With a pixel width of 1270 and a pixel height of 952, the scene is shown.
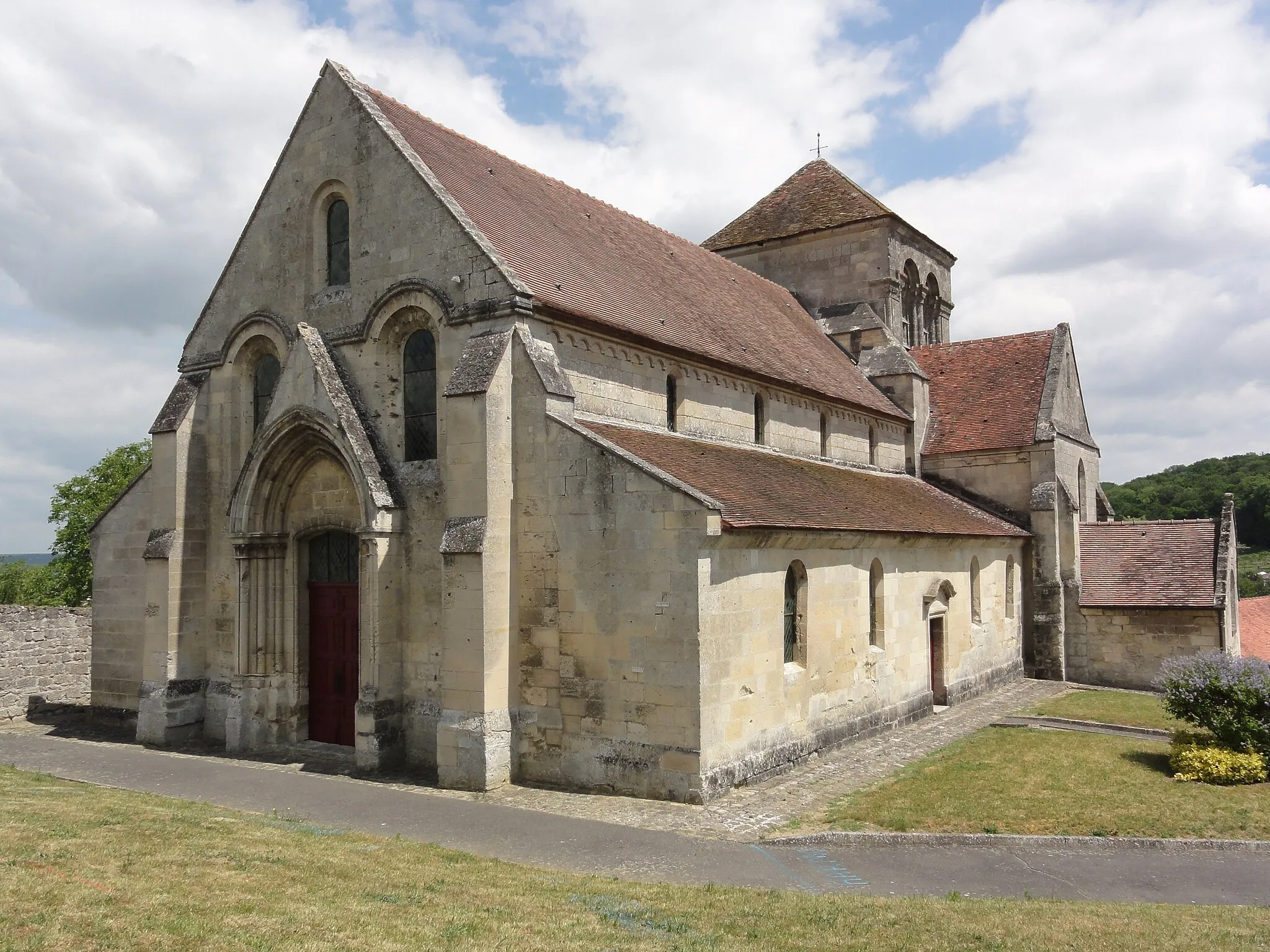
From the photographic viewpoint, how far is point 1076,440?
27.8 m

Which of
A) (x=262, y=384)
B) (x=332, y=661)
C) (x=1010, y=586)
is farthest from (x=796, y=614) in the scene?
(x=1010, y=586)

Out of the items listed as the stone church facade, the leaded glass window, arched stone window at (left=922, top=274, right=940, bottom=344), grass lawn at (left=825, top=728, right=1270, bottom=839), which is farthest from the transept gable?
arched stone window at (left=922, top=274, right=940, bottom=344)

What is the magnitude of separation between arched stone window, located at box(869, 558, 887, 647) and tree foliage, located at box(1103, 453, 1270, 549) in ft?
199

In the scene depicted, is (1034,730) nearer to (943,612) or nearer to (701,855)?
(943,612)

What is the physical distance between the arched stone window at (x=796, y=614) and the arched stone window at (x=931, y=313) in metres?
20.6

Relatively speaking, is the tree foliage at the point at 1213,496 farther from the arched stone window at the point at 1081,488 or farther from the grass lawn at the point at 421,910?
the grass lawn at the point at 421,910

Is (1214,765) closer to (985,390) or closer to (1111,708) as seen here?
(1111,708)

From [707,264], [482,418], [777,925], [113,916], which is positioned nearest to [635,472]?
[482,418]

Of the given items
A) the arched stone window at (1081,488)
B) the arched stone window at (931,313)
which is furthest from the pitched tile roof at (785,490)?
the arched stone window at (931,313)

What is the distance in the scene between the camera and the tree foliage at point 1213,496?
7662cm

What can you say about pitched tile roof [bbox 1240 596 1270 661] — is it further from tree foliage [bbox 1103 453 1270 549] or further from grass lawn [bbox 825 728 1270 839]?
tree foliage [bbox 1103 453 1270 549]

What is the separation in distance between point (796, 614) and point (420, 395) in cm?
718

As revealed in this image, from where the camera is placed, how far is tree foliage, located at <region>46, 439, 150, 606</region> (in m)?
45.6

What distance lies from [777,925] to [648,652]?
5.35 meters
